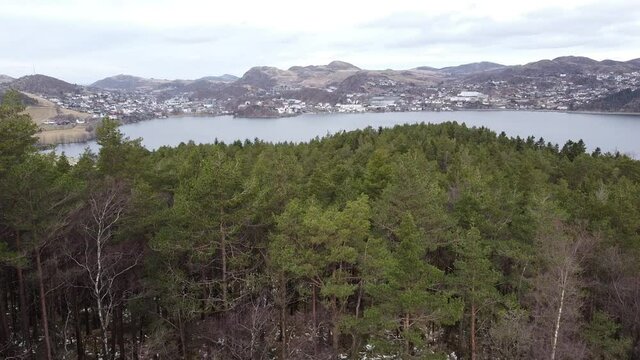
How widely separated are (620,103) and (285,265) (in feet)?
653

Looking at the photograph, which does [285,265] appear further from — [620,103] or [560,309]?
[620,103]

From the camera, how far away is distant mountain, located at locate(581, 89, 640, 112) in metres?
169

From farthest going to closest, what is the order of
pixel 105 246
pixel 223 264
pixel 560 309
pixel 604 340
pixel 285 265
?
pixel 604 340 < pixel 105 246 < pixel 223 264 < pixel 285 265 < pixel 560 309

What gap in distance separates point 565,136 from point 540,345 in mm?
109505

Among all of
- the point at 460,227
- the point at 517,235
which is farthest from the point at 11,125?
the point at 517,235

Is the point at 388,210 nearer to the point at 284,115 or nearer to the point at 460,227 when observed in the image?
the point at 460,227

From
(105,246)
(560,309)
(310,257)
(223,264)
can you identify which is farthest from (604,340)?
(105,246)

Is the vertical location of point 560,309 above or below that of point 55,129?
above

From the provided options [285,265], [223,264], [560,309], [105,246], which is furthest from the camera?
[105,246]

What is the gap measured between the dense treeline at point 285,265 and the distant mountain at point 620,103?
178078 mm

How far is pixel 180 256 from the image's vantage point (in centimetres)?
1572

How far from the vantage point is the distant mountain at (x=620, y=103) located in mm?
168750

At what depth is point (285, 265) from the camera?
46.0 feet

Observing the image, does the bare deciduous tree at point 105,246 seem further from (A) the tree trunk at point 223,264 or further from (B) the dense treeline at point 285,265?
(A) the tree trunk at point 223,264
